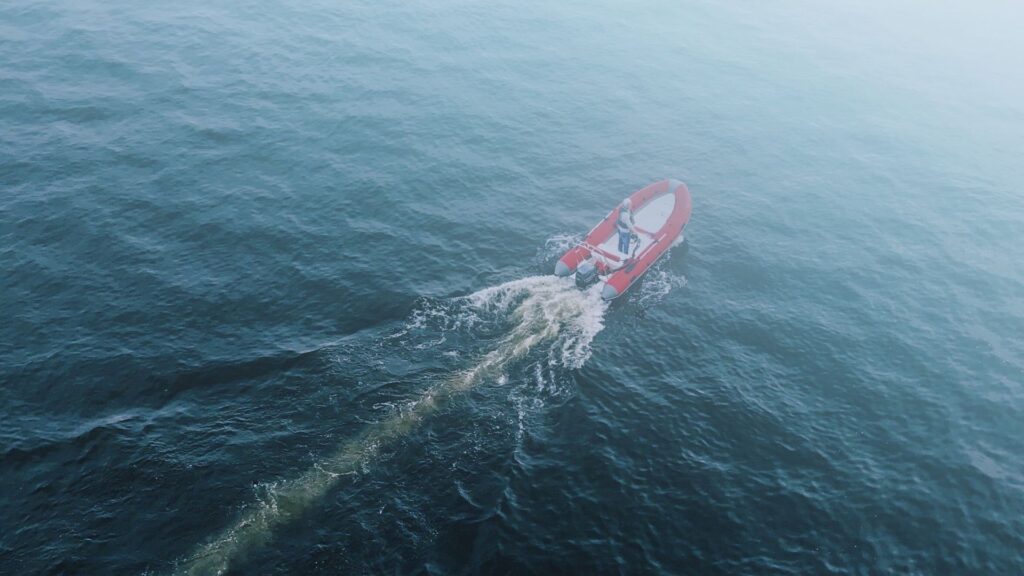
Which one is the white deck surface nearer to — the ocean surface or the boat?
the boat

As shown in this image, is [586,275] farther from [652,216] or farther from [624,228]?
[652,216]

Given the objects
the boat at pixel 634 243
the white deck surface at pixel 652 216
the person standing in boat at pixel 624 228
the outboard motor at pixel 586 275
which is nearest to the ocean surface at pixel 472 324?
the outboard motor at pixel 586 275

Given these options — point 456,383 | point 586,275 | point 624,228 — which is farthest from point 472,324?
→ point 624,228

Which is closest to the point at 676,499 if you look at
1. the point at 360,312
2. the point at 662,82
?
the point at 360,312

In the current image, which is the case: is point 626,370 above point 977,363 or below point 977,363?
below

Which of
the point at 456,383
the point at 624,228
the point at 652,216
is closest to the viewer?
the point at 456,383

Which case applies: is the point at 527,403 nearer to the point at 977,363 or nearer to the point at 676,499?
the point at 676,499

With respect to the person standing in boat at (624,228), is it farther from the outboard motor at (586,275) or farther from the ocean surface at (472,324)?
the ocean surface at (472,324)
